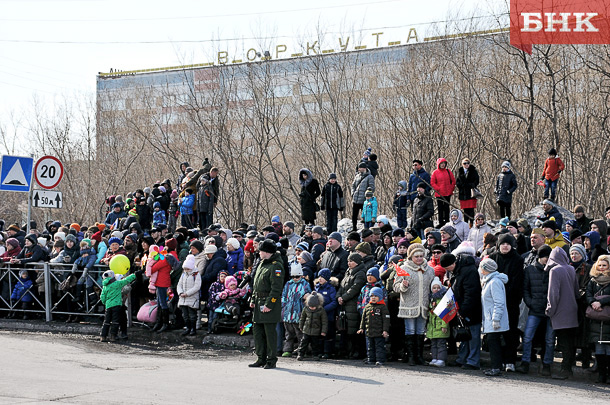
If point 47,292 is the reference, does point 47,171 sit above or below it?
above

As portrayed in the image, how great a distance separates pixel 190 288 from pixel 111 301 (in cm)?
162

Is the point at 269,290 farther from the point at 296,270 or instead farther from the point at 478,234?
the point at 478,234

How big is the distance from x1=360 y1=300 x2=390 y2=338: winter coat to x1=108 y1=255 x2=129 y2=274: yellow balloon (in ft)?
18.3

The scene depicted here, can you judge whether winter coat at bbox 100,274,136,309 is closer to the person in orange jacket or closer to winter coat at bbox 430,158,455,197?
winter coat at bbox 430,158,455,197

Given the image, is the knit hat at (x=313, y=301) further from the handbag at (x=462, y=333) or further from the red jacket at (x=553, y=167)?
the red jacket at (x=553, y=167)

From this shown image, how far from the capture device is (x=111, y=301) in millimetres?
14484

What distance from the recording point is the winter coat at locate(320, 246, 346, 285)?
42.5 ft

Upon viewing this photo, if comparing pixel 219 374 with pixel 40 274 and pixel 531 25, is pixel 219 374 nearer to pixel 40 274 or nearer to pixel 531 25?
pixel 40 274

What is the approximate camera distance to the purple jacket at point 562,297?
1079 cm

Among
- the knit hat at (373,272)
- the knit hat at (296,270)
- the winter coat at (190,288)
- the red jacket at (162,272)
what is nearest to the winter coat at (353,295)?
the knit hat at (373,272)

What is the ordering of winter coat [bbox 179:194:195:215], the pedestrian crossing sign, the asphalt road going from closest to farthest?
the asphalt road < the pedestrian crossing sign < winter coat [bbox 179:194:195:215]

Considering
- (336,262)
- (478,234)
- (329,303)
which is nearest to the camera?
(329,303)

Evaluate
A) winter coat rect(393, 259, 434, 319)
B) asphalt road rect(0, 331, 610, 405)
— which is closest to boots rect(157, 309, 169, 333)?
asphalt road rect(0, 331, 610, 405)

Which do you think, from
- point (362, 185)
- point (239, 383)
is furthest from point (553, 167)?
point (239, 383)
